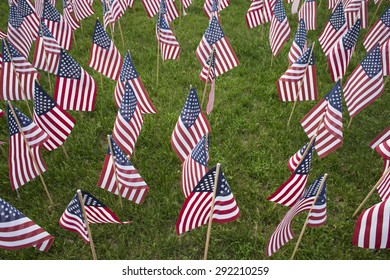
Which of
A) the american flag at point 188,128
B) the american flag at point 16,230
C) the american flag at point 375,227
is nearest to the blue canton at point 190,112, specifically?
the american flag at point 188,128

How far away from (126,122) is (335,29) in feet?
15.2

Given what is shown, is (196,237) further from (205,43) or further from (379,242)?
(205,43)

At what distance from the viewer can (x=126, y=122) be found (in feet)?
15.6

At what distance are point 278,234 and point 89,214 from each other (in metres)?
1.94

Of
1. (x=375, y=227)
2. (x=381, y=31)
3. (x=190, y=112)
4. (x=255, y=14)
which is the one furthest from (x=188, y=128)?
(x=381, y=31)

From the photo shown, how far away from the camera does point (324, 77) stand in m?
7.62

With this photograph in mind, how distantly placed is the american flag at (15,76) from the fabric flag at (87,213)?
2.85m

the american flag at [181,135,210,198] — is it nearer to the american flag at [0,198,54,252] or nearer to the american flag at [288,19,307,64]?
the american flag at [0,198,54,252]

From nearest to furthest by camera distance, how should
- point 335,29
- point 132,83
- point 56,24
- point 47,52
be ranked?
point 132,83 → point 47,52 → point 335,29 → point 56,24

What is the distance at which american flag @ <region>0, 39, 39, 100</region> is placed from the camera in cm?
559

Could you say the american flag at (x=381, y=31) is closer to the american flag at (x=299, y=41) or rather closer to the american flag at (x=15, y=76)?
the american flag at (x=299, y=41)

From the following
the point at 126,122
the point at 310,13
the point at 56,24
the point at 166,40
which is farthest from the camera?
the point at 310,13

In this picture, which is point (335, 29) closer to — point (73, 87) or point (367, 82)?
point (367, 82)

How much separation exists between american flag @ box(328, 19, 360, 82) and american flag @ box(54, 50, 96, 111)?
13.4 ft
